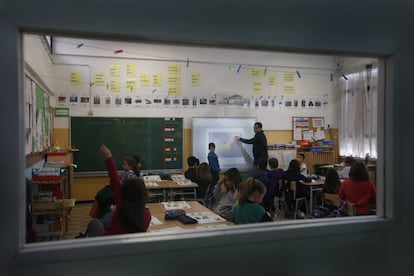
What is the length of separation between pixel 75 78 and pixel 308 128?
5.73m

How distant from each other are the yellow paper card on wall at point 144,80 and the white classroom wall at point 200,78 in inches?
2.5

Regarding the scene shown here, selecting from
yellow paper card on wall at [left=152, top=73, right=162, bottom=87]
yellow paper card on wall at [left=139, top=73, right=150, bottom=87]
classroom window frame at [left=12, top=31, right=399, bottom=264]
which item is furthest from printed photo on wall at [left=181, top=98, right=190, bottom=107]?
classroom window frame at [left=12, top=31, right=399, bottom=264]

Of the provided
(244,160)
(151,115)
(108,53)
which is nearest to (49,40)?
(108,53)

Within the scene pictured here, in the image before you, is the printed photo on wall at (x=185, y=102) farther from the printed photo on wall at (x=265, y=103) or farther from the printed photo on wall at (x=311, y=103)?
the printed photo on wall at (x=311, y=103)

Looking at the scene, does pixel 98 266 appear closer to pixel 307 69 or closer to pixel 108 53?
pixel 108 53

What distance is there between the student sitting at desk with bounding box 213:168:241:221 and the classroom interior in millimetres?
3156

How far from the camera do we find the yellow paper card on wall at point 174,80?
7.52 meters

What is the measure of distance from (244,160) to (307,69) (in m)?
2.89

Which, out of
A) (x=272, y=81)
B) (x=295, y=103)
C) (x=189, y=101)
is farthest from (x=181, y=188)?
(x=295, y=103)

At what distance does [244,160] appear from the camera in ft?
26.1

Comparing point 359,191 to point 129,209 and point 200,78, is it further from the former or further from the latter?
point 200,78

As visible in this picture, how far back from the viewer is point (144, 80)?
24.2 ft

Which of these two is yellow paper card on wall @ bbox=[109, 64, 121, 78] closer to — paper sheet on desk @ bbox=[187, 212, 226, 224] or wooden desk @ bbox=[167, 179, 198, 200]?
wooden desk @ bbox=[167, 179, 198, 200]

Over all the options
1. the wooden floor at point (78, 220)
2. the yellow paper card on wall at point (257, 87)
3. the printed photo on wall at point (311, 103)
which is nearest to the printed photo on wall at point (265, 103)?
the yellow paper card on wall at point (257, 87)
